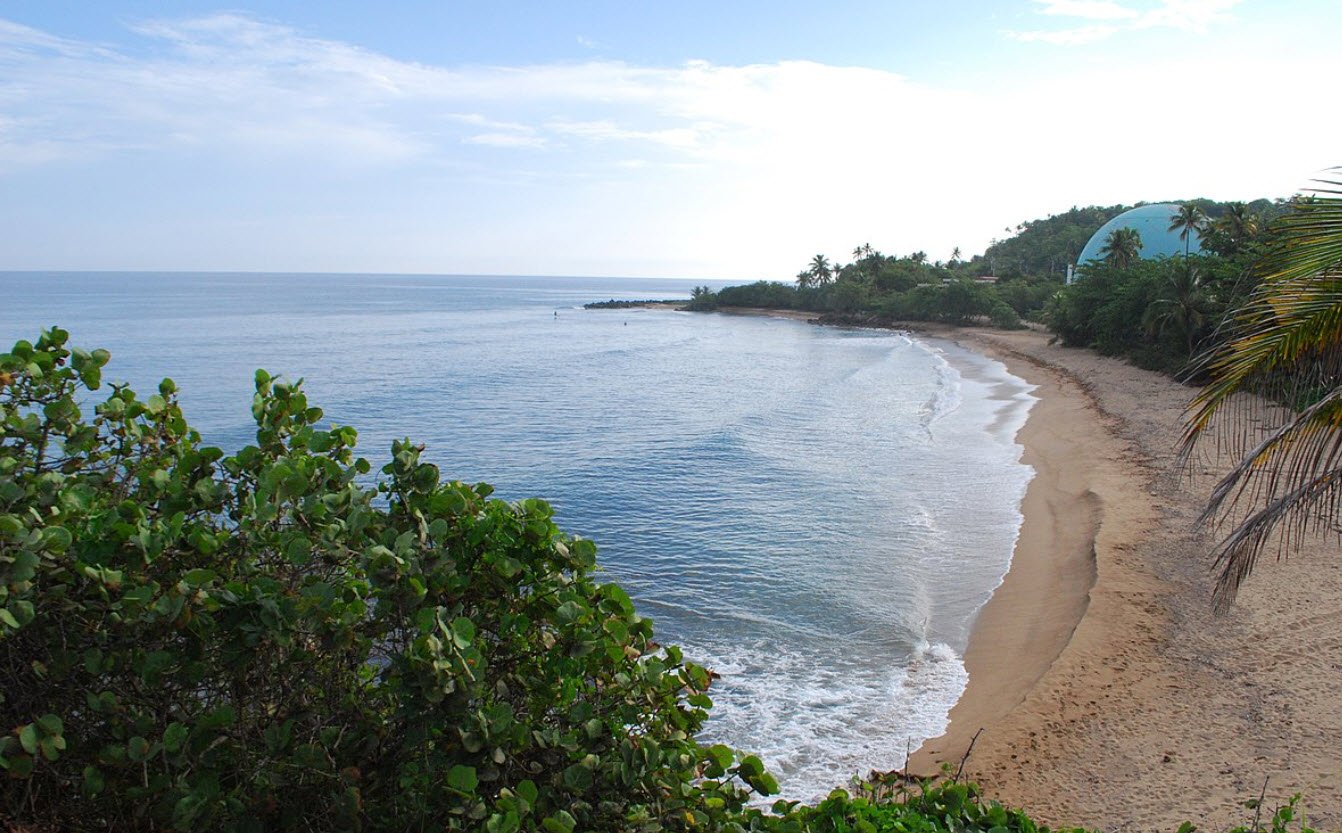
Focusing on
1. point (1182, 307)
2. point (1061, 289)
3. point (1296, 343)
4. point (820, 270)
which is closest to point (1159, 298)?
point (1182, 307)

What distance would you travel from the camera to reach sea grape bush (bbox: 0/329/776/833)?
373 centimetres

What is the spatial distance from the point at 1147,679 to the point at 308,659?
12.3 m

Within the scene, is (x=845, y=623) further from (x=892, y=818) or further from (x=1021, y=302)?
(x=1021, y=302)

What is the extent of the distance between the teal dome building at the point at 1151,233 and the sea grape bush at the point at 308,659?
71.6m

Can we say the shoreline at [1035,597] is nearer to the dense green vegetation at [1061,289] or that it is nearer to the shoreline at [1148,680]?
the shoreline at [1148,680]

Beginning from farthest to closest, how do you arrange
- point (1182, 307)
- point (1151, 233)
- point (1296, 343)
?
point (1151, 233)
point (1182, 307)
point (1296, 343)

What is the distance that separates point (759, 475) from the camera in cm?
2814

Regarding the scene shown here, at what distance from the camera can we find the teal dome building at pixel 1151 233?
68.1m

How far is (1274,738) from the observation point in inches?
415

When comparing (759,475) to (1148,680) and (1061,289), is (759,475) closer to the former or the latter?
(1148,680)

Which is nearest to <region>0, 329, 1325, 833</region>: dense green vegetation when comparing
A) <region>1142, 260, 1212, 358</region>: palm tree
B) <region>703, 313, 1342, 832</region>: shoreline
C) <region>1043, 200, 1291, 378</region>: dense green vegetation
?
<region>703, 313, 1342, 832</region>: shoreline

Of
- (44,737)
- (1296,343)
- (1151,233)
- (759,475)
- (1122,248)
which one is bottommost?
(759,475)

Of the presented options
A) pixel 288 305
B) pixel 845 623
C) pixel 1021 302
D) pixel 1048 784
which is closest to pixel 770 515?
pixel 845 623

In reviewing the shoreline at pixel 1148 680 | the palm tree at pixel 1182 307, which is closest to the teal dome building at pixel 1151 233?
the palm tree at pixel 1182 307
